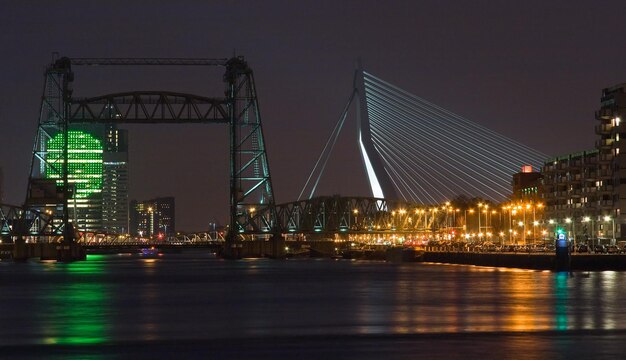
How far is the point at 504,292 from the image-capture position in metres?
48.8

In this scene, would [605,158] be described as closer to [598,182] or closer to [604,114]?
[604,114]

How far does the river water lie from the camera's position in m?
25.6

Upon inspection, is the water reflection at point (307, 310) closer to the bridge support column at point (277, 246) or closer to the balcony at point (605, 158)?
the balcony at point (605, 158)

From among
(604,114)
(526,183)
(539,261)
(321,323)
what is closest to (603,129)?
(604,114)

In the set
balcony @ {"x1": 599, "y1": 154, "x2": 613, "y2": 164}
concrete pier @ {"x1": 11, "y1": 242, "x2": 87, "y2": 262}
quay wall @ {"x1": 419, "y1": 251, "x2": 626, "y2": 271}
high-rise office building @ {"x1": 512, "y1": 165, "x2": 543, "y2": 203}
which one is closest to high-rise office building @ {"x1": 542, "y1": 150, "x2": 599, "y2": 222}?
balcony @ {"x1": 599, "y1": 154, "x2": 613, "y2": 164}

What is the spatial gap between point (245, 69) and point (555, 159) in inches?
1410

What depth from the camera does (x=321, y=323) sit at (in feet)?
108

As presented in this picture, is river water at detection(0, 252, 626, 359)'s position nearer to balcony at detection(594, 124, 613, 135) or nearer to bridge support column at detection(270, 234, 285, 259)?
balcony at detection(594, 124, 613, 135)

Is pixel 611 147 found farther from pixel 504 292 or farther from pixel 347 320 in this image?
pixel 347 320

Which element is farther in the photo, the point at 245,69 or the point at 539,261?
the point at 245,69

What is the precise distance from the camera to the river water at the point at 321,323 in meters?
25.6

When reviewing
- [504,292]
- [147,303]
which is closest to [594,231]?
[504,292]

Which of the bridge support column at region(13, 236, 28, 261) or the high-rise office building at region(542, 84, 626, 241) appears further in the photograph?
the bridge support column at region(13, 236, 28, 261)

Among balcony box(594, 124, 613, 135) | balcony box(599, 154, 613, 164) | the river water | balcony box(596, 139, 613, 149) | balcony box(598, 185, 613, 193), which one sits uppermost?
balcony box(594, 124, 613, 135)
